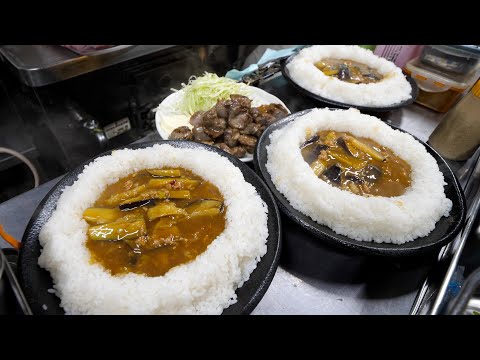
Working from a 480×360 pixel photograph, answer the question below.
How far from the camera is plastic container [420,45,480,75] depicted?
12.5 ft

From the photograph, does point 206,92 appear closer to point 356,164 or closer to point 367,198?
point 356,164

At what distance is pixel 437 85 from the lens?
4.10m

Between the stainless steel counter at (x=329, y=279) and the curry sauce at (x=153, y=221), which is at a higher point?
the curry sauce at (x=153, y=221)

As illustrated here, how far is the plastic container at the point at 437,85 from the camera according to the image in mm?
3908

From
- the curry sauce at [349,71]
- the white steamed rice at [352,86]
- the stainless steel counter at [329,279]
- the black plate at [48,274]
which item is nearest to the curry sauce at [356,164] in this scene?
the stainless steel counter at [329,279]

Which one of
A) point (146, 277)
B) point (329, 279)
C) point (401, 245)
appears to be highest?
point (146, 277)

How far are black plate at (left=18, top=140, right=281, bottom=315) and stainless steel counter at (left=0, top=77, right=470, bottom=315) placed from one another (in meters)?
0.42

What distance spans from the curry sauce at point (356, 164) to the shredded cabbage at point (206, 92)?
148 centimetres

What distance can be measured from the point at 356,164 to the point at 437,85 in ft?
8.67

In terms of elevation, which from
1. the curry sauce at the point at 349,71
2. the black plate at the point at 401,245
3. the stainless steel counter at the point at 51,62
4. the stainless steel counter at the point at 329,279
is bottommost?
the stainless steel counter at the point at 329,279

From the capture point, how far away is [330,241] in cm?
198

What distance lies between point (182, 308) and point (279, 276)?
0.89 metres

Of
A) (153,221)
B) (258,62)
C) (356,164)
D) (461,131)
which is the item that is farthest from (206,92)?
(461,131)

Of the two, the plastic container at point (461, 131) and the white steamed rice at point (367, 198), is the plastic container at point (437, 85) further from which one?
the white steamed rice at point (367, 198)
